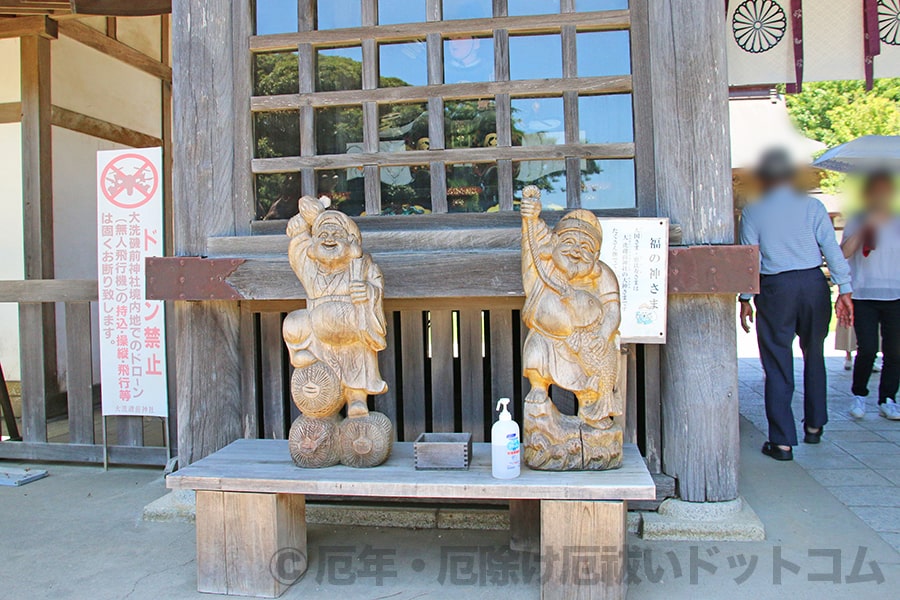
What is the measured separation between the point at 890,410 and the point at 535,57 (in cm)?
475

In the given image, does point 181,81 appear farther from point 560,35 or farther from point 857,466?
point 857,466

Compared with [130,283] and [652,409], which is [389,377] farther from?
[130,283]

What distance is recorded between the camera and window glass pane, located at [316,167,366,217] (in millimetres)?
4078

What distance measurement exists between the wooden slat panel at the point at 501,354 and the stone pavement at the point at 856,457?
2.14 metres

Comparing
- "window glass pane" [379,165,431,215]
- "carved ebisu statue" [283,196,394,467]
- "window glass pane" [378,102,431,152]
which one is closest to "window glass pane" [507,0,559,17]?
"window glass pane" [378,102,431,152]

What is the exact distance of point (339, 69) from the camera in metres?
4.09

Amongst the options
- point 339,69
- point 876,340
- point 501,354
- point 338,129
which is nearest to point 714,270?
point 501,354

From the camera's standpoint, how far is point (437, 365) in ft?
13.3

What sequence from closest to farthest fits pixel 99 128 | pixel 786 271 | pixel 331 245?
pixel 331 245 < pixel 786 271 < pixel 99 128

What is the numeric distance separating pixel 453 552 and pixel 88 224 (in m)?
5.79

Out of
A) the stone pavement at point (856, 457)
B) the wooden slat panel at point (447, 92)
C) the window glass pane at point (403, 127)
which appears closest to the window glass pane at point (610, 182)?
the wooden slat panel at point (447, 92)

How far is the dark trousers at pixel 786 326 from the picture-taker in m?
4.68

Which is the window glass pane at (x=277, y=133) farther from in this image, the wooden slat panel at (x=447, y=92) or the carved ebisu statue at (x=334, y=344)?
the carved ebisu statue at (x=334, y=344)

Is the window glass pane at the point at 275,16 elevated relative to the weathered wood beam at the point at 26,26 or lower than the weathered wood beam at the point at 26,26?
lower
